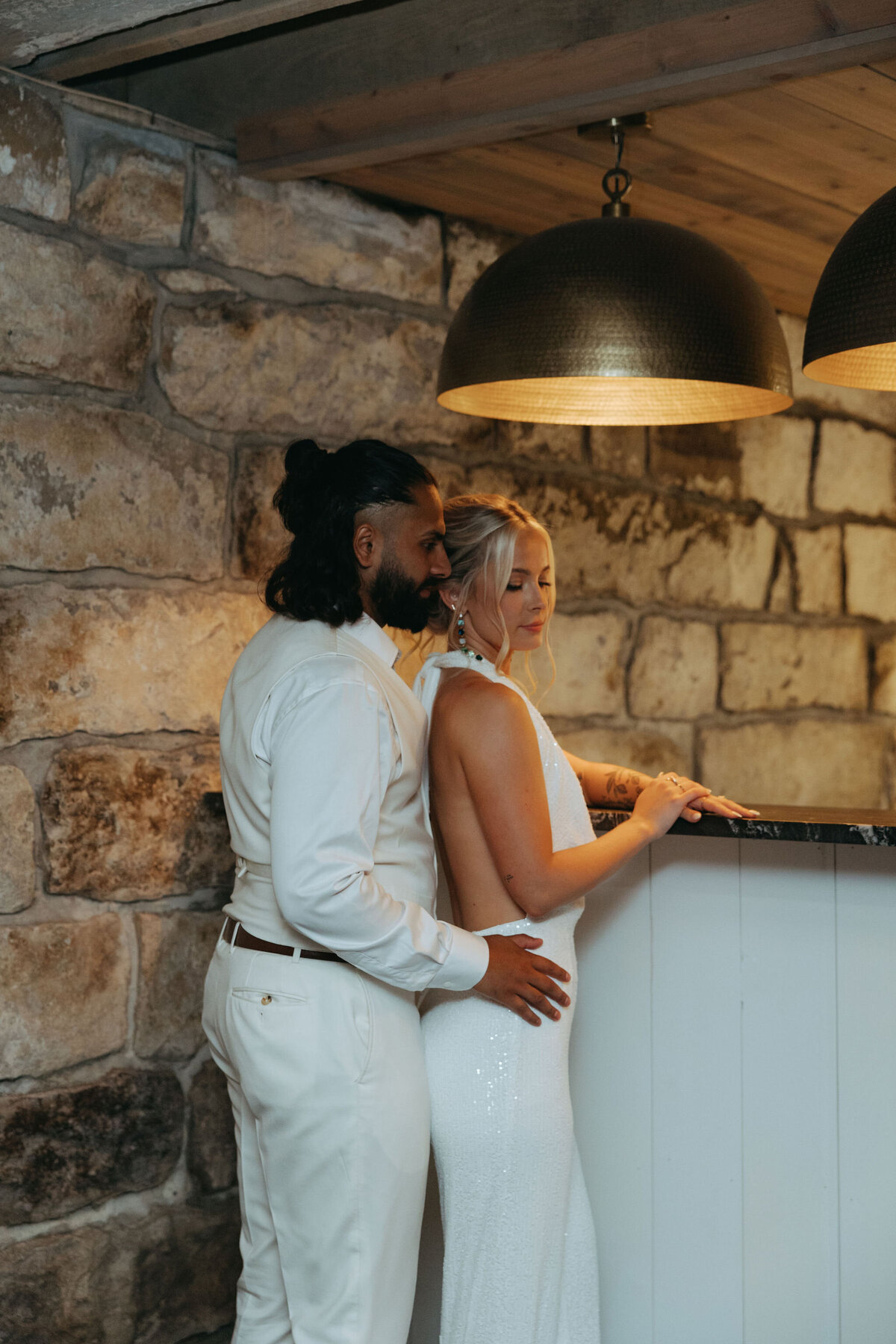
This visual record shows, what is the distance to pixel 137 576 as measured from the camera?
2508mm

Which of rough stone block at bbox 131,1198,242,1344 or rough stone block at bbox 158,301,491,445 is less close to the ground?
rough stone block at bbox 158,301,491,445

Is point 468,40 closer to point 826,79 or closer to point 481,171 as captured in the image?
point 481,171

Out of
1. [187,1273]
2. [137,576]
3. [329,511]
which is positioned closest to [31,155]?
[137,576]

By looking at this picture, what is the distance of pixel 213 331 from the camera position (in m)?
2.65

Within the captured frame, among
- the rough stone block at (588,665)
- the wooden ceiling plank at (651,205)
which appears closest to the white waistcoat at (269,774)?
the wooden ceiling plank at (651,205)

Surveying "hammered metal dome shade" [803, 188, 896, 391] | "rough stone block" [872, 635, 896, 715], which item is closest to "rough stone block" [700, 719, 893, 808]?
"rough stone block" [872, 635, 896, 715]

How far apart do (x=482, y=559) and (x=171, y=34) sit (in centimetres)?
100

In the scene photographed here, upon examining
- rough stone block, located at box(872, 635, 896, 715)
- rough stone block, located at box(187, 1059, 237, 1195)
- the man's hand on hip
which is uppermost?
rough stone block, located at box(872, 635, 896, 715)

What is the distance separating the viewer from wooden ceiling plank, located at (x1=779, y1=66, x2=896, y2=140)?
235 cm

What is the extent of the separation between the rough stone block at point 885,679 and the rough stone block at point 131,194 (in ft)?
9.26

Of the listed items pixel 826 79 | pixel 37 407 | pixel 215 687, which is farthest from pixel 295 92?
pixel 215 687

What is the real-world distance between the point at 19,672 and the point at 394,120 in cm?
123

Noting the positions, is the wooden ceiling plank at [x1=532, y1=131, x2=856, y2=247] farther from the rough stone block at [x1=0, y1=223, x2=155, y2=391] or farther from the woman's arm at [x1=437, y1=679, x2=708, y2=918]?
the woman's arm at [x1=437, y1=679, x2=708, y2=918]

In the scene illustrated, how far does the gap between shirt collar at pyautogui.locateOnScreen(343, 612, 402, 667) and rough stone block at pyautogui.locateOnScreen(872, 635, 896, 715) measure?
A: 2757 mm
